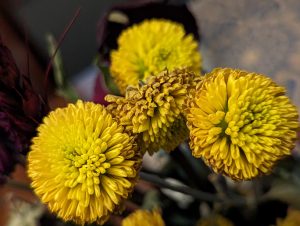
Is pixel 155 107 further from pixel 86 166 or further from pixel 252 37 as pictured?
pixel 252 37

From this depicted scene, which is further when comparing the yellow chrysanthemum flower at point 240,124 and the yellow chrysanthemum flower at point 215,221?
the yellow chrysanthemum flower at point 215,221

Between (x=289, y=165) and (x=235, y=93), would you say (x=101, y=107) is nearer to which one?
(x=235, y=93)

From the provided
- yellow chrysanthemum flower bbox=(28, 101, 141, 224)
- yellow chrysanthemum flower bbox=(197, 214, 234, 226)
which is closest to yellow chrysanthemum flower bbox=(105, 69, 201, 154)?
yellow chrysanthemum flower bbox=(28, 101, 141, 224)

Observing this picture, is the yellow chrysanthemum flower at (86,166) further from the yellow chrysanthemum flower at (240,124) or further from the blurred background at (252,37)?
the blurred background at (252,37)

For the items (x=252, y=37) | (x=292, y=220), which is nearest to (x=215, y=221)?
(x=292, y=220)

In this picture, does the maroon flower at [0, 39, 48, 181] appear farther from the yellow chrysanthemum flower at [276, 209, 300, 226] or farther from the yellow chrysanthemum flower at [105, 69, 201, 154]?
the yellow chrysanthemum flower at [276, 209, 300, 226]

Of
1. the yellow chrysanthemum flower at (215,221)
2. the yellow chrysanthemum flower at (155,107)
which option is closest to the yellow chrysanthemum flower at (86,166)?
the yellow chrysanthemum flower at (155,107)

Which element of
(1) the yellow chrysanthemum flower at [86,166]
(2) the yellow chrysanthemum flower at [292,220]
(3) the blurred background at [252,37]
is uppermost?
(1) the yellow chrysanthemum flower at [86,166]
